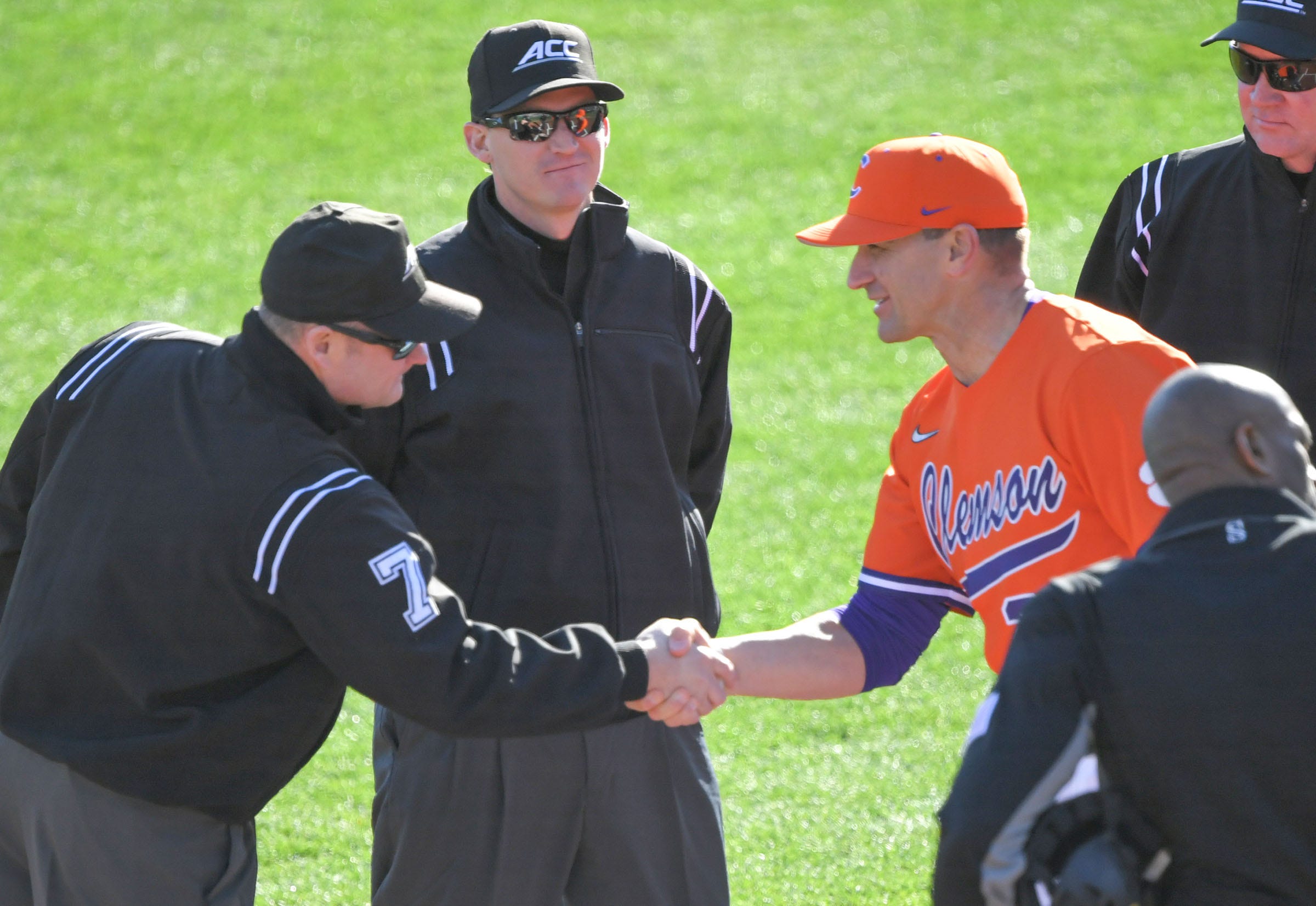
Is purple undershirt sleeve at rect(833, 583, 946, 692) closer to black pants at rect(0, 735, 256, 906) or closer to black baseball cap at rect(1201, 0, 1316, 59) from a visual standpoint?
black pants at rect(0, 735, 256, 906)

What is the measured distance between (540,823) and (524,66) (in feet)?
5.78

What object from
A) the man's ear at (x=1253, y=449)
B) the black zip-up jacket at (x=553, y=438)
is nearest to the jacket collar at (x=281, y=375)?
the black zip-up jacket at (x=553, y=438)

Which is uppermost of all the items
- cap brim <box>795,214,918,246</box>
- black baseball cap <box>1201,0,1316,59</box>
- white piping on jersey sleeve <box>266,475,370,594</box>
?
black baseball cap <box>1201,0,1316,59</box>

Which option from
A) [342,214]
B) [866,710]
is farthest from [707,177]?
[342,214]

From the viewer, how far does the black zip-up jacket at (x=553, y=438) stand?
3549 mm

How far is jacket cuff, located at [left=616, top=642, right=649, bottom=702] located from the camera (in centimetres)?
312

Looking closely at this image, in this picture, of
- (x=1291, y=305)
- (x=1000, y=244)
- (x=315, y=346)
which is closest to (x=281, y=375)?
(x=315, y=346)

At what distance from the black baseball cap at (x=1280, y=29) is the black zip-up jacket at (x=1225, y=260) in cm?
27

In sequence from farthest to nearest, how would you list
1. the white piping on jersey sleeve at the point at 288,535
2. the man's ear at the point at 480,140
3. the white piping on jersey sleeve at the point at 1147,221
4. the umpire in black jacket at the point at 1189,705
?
the white piping on jersey sleeve at the point at 1147,221 < the man's ear at the point at 480,140 < the white piping on jersey sleeve at the point at 288,535 < the umpire in black jacket at the point at 1189,705

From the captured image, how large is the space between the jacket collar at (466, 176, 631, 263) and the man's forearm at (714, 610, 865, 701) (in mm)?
969

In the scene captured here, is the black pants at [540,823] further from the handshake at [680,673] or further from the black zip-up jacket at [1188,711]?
the black zip-up jacket at [1188,711]

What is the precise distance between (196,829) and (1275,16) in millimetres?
3215

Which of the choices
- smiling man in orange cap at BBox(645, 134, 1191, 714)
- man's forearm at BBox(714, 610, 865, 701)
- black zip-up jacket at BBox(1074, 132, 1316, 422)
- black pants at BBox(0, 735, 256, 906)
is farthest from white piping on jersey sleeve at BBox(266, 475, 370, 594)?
black zip-up jacket at BBox(1074, 132, 1316, 422)

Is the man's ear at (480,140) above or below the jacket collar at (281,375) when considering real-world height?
above
